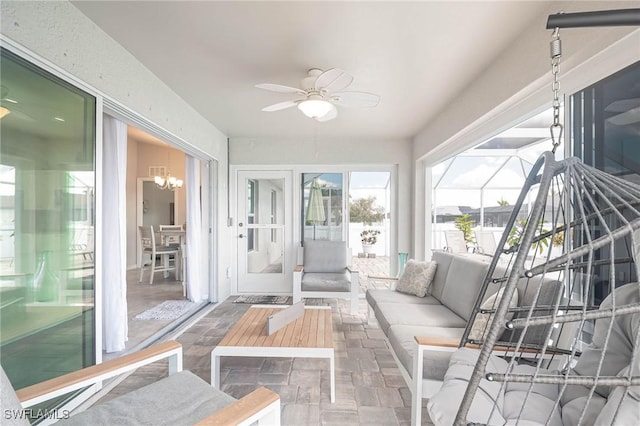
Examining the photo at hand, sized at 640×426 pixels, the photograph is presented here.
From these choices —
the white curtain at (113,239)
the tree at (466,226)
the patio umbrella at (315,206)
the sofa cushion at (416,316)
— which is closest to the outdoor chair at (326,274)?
the patio umbrella at (315,206)

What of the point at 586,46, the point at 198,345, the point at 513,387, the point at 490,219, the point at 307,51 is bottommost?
the point at 198,345

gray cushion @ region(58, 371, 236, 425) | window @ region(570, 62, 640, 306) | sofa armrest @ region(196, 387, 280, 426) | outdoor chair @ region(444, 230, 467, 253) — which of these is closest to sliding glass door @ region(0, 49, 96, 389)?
gray cushion @ region(58, 371, 236, 425)

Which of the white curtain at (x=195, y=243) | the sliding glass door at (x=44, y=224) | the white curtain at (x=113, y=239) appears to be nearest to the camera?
the sliding glass door at (x=44, y=224)

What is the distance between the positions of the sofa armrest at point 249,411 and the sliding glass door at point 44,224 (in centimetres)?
132

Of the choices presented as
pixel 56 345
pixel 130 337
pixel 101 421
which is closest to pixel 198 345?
pixel 130 337

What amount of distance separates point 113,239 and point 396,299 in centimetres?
272

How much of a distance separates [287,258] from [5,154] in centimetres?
342

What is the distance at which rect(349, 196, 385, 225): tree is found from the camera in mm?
4602

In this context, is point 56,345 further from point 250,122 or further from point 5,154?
point 250,122

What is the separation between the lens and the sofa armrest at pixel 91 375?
1.02 metres

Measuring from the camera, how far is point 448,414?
0.95 meters

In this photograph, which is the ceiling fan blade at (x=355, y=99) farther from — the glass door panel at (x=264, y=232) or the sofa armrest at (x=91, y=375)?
the glass door panel at (x=264, y=232)

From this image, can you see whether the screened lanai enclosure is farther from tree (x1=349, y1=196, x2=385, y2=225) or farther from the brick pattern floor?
the brick pattern floor

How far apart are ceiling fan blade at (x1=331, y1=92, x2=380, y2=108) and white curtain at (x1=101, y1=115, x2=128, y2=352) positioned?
2.12 metres
